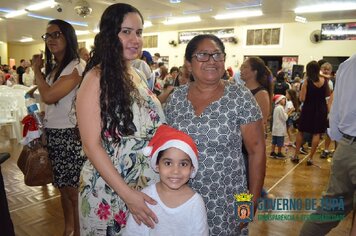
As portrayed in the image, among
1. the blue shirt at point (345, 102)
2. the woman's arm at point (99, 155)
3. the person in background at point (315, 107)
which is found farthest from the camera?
the person in background at point (315, 107)

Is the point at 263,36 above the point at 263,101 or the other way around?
above

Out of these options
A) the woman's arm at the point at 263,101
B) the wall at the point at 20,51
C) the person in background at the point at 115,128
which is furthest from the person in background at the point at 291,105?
the wall at the point at 20,51

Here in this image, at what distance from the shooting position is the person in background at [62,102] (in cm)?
199

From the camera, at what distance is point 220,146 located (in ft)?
4.55

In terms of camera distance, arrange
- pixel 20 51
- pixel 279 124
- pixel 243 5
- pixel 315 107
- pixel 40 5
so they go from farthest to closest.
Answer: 1. pixel 20 51
2. pixel 40 5
3. pixel 243 5
4. pixel 279 124
5. pixel 315 107

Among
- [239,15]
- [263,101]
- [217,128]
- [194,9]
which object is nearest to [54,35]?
[217,128]

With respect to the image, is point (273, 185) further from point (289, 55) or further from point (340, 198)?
point (289, 55)

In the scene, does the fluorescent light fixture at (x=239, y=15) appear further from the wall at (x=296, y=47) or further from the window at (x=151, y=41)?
the window at (x=151, y=41)

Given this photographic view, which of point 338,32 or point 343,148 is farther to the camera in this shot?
point 338,32

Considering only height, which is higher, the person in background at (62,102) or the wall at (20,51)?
the wall at (20,51)

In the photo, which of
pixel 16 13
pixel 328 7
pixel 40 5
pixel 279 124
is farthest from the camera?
pixel 16 13

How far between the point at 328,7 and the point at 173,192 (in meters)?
8.85

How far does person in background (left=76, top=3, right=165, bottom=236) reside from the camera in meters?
1.18

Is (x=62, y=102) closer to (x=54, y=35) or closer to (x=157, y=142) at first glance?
(x=54, y=35)
